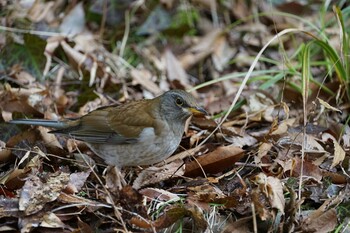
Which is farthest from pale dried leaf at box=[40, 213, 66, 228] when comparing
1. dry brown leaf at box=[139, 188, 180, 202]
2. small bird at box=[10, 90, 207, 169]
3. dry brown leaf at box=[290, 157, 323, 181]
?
dry brown leaf at box=[290, 157, 323, 181]

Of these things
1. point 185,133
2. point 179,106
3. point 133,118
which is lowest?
point 185,133

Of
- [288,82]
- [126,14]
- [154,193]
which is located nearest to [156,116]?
[154,193]

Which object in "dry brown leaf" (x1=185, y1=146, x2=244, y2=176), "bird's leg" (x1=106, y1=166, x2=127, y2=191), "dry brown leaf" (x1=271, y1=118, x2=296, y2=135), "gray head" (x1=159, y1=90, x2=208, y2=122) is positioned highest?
"gray head" (x1=159, y1=90, x2=208, y2=122)

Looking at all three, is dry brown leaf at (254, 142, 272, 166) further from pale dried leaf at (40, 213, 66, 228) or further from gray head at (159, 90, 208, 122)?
pale dried leaf at (40, 213, 66, 228)

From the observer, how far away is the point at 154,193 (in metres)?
4.67

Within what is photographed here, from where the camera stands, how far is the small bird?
5.11 metres

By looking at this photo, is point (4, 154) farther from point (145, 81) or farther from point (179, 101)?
point (145, 81)

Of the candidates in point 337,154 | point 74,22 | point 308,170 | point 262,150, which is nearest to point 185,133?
point 262,150

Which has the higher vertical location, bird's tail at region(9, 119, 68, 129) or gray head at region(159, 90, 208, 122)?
gray head at region(159, 90, 208, 122)

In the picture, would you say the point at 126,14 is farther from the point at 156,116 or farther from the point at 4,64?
the point at 156,116

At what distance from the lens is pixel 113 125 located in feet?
17.5

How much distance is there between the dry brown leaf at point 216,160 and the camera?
509 centimetres

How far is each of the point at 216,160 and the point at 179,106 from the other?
1.69ft

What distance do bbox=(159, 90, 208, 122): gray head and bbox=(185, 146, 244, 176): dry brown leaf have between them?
0.34m
